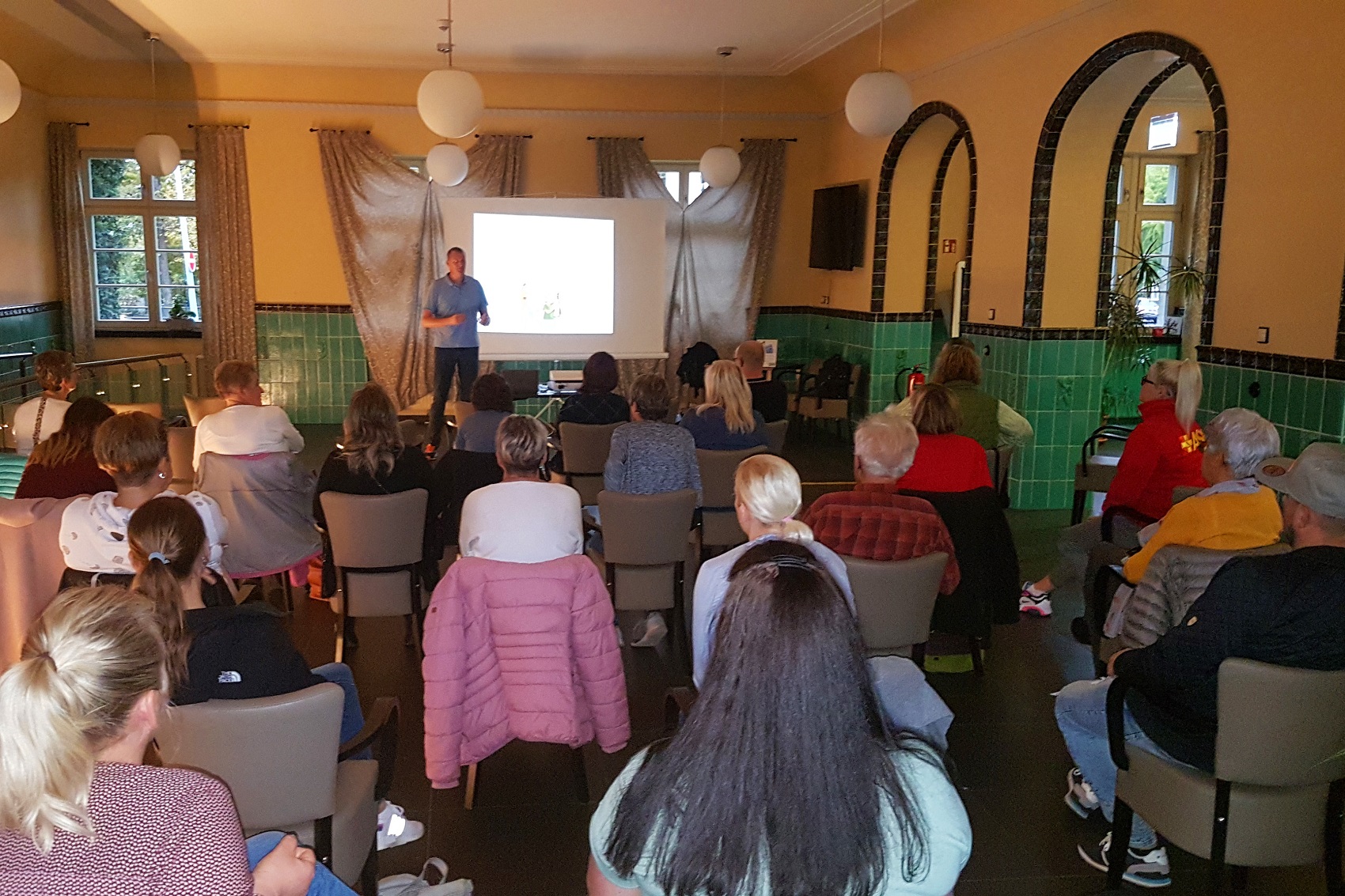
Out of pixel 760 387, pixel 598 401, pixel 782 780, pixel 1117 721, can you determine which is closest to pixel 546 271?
pixel 760 387

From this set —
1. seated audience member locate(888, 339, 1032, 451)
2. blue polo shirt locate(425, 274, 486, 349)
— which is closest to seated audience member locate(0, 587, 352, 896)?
seated audience member locate(888, 339, 1032, 451)

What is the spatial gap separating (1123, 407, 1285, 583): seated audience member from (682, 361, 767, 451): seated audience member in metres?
2.14

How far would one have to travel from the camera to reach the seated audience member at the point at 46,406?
5.19 m

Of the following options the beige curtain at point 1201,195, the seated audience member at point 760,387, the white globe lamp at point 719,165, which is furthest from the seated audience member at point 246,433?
the beige curtain at point 1201,195

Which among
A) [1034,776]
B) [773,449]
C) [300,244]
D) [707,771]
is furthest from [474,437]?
[300,244]

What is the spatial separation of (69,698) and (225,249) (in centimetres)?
1012

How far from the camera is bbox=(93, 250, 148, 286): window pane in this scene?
11.0 m

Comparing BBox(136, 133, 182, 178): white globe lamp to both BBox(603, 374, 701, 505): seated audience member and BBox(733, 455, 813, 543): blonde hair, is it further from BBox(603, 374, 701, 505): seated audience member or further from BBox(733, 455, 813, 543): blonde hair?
BBox(733, 455, 813, 543): blonde hair

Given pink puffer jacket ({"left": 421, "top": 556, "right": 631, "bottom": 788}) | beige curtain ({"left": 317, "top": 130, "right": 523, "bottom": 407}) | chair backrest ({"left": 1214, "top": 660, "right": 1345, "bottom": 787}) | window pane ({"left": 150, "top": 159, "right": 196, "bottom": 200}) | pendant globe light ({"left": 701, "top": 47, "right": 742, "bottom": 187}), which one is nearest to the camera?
chair backrest ({"left": 1214, "top": 660, "right": 1345, "bottom": 787})

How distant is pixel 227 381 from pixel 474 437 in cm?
119

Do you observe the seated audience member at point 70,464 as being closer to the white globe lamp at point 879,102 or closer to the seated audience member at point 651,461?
the seated audience member at point 651,461

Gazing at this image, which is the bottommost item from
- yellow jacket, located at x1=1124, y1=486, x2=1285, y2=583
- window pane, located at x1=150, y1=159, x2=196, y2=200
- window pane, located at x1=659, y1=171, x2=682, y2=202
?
yellow jacket, located at x1=1124, y1=486, x2=1285, y2=583

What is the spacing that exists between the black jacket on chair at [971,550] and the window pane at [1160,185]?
9039 millimetres

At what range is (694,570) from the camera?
477 centimetres
